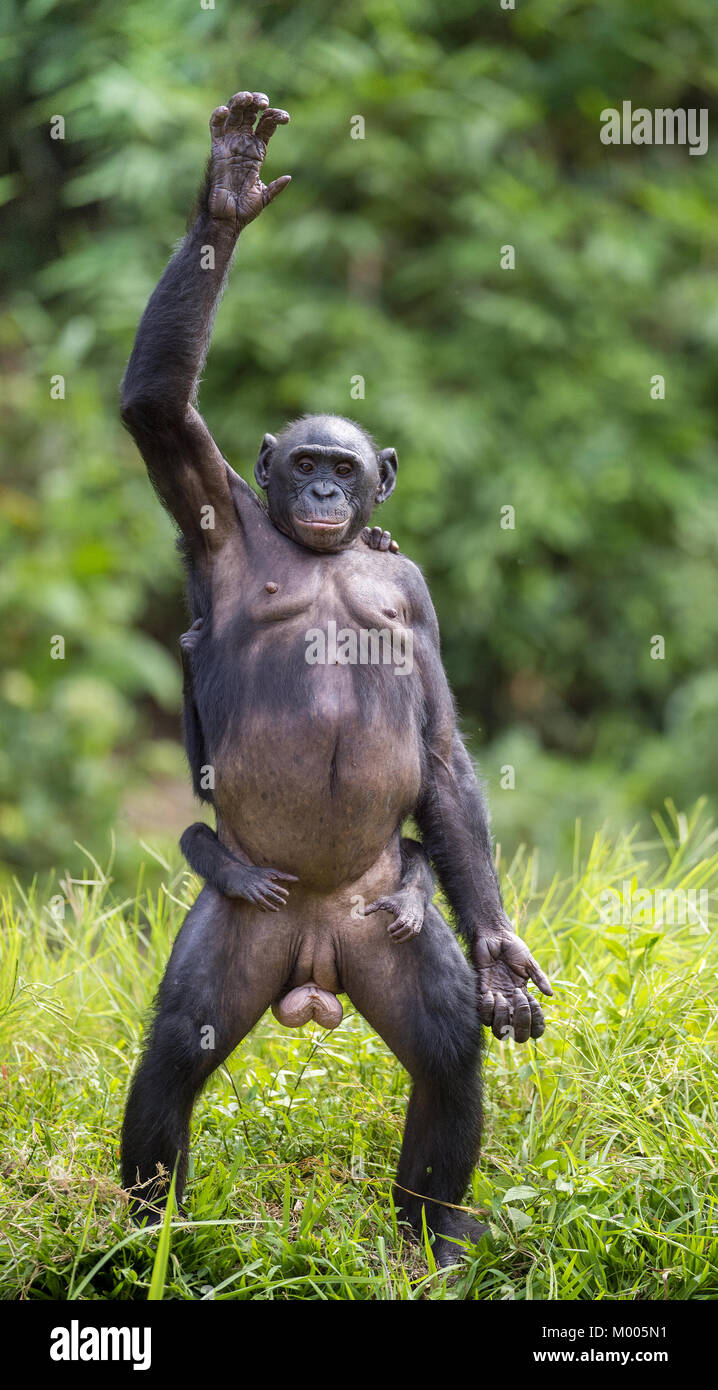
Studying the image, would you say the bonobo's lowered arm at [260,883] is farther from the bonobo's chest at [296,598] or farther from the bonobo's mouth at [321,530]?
the bonobo's mouth at [321,530]

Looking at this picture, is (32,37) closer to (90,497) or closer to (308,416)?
(90,497)

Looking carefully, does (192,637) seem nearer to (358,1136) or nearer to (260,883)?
(260,883)

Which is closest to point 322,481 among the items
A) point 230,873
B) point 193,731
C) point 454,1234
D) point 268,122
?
point 193,731

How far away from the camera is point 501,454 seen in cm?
1027

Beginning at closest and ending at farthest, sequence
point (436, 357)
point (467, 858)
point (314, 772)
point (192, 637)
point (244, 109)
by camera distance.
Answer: point (244, 109), point (314, 772), point (192, 637), point (467, 858), point (436, 357)

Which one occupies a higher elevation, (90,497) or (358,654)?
(90,497)

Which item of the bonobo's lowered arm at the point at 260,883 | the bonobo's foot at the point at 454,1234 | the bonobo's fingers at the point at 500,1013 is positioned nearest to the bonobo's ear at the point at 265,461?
the bonobo's lowered arm at the point at 260,883

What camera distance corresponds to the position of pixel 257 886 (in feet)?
12.6

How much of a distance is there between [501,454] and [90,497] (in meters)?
2.93

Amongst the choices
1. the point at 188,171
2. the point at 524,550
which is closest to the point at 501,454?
the point at 524,550

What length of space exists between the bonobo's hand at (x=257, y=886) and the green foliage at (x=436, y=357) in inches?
199

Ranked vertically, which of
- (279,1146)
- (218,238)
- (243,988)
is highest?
(218,238)

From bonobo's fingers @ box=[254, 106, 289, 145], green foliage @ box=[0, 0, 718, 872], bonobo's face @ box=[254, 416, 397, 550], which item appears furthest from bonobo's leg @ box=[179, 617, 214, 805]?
green foliage @ box=[0, 0, 718, 872]

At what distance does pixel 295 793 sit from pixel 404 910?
0.44m
